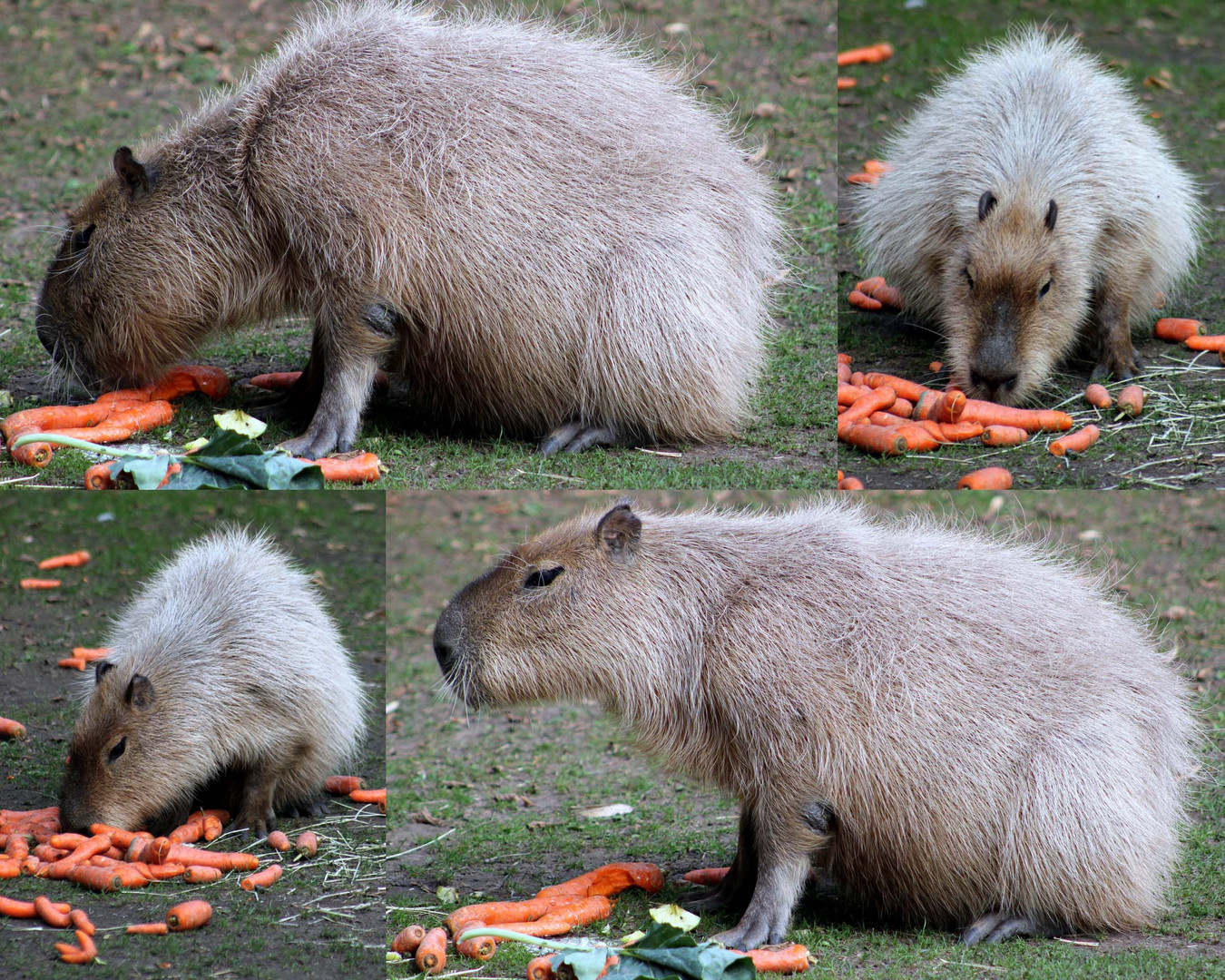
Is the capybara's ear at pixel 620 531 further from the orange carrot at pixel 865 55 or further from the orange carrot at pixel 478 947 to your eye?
the orange carrot at pixel 865 55

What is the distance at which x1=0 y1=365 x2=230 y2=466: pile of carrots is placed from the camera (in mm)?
6820

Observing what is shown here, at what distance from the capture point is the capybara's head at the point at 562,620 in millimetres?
5695

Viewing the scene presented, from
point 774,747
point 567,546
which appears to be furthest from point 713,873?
point 567,546

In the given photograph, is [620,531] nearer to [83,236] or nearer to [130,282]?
[130,282]

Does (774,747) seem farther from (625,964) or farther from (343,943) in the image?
(343,943)

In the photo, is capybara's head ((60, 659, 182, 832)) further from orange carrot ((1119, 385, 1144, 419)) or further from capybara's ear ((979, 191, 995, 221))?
orange carrot ((1119, 385, 1144, 419))

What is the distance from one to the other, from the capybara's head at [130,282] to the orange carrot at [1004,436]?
394cm

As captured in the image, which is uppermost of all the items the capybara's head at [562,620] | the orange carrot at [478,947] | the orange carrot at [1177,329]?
the orange carrot at [1177,329]

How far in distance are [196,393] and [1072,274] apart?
4699 mm

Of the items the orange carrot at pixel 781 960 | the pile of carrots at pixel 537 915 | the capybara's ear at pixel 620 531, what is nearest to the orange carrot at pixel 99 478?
the capybara's ear at pixel 620 531

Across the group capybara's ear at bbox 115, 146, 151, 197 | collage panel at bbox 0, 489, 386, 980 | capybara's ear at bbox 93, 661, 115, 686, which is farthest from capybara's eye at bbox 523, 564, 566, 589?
capybara's ear at bbox 115, 146, 151, 197

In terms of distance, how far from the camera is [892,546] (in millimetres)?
5820

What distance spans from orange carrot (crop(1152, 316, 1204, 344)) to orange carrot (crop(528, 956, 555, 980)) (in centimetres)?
550

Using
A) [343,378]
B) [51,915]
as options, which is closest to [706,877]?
[51,915]
